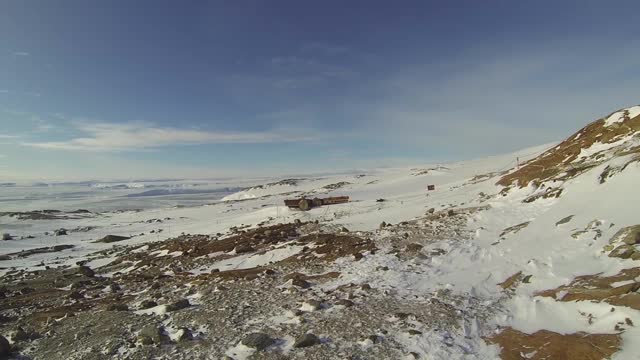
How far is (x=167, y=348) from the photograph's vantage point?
31.0 ft

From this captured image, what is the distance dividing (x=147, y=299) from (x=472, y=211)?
15738 mm

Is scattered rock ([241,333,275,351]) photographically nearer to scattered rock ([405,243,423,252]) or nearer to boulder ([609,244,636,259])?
scattered rock ([405,243,423,252])

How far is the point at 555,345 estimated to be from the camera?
8.52 m

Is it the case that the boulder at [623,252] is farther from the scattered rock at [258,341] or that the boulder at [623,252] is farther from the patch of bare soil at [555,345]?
the scattered rock at [258,341]

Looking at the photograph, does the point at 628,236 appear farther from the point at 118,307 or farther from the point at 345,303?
the point at 118,307

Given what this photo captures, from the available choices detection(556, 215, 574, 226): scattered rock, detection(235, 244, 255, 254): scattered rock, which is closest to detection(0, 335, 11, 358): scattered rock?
detection(235, 244, 255, 254): scattered rock

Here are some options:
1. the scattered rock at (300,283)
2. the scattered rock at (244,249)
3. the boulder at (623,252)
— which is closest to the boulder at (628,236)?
the boulder at (623,252)

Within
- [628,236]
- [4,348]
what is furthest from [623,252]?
[4,348]

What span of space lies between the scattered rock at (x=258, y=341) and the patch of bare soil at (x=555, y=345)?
16.0 ft

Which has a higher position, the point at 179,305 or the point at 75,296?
the point at 179,305

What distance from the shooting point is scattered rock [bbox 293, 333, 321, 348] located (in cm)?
914

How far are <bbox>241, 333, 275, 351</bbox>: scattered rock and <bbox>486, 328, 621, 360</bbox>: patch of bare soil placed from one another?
488cm

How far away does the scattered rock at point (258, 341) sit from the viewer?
30.0 ft

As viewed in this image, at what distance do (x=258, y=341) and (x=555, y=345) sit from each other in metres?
6.19
